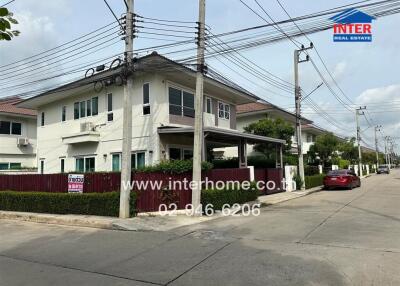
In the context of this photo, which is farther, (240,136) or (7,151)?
(7,151)

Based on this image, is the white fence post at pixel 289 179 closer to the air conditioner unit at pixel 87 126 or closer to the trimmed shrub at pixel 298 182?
the trimmed shrub at pixel 298 182

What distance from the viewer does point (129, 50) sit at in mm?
14633

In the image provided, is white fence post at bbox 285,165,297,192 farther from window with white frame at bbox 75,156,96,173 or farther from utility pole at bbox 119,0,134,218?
utility pole at bbox 119,0,134,218

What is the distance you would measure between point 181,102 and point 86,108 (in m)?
6.20

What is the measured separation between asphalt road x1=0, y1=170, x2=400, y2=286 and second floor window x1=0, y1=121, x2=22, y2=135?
21388mm

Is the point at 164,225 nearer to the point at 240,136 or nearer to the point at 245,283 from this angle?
the point at 245,283

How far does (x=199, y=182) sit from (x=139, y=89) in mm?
7881

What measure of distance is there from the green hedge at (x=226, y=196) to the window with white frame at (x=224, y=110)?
7926mm

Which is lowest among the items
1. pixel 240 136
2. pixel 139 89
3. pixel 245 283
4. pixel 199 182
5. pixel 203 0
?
pixel 245 283

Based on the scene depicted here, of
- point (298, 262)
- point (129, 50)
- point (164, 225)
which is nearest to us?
point (298, 262)

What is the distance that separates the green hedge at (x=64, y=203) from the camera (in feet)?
48.0

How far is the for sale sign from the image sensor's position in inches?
628

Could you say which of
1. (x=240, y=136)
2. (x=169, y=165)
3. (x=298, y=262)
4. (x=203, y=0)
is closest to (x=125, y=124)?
(x=169, y=165)

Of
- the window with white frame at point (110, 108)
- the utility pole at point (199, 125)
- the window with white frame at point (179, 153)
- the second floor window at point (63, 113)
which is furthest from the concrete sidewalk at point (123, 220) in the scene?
the second floor window at point (63, 113)
